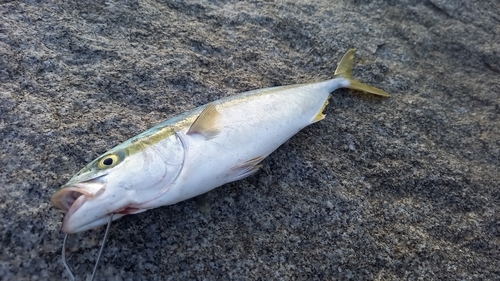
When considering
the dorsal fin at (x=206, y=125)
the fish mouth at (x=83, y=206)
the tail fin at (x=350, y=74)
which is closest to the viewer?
the fish mouth at (x=83, y=206)

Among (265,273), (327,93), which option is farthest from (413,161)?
(265,273)

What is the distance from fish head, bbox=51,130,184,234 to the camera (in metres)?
1.71

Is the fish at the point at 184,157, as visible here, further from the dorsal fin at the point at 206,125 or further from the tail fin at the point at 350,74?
the tail fin at the point at 350,74

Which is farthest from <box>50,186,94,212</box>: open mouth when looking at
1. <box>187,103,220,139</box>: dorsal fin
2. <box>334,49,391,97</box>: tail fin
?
<box>334,49,391,97</box>: tail fin

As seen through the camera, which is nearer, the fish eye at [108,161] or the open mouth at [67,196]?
the open mouth at [67,196]

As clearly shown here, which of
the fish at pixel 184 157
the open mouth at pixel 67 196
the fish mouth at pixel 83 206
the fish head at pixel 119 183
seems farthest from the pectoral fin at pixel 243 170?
the open mouth at pixel 67 196

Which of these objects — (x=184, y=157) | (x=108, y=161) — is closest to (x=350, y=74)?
(x=184, y=157)

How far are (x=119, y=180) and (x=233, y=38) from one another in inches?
65.0

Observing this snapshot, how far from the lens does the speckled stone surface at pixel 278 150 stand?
6.49 feet

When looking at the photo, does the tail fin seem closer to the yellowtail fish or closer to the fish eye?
the yellowtail fish

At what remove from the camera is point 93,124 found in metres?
2.29

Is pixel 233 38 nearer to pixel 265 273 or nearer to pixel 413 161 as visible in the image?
pixel 413 161

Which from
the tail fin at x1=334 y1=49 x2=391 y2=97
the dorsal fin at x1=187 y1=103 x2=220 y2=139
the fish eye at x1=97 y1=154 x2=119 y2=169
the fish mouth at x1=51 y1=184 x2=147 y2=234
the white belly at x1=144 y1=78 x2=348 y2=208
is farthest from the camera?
the tail fin at x1=334 y1=49 x2=391 y2=97

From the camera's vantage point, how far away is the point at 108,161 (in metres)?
1.84
